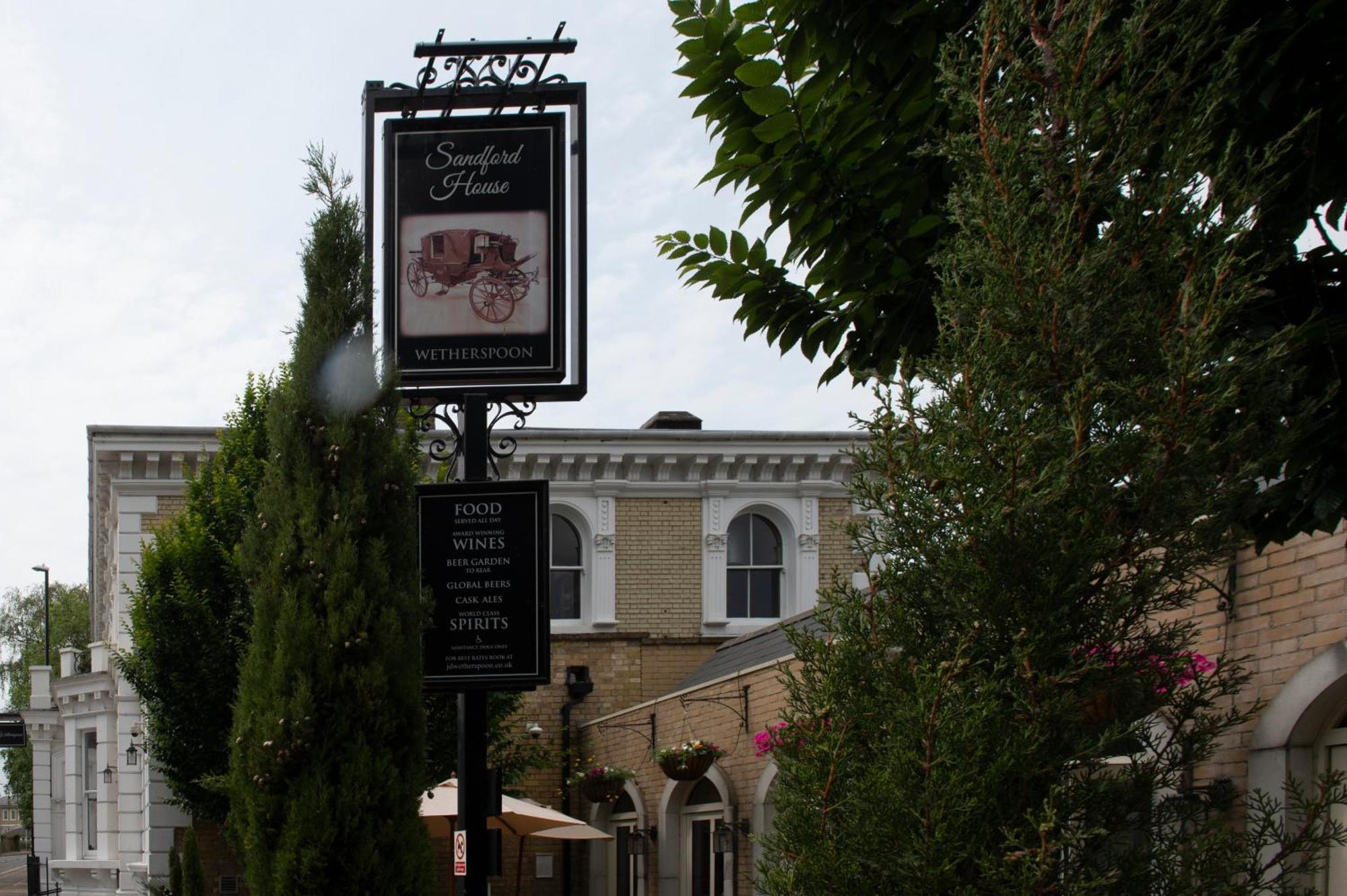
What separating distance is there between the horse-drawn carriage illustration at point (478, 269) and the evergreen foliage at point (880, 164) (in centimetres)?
156

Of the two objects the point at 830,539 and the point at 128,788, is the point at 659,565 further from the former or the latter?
the point at 128,788

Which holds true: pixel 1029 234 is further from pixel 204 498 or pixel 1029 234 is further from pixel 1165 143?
pixel 204 498

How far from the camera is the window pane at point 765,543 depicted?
28.4m

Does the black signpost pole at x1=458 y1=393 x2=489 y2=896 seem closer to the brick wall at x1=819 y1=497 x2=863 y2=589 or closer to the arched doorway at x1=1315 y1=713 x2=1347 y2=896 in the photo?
the arched doorway at x1=1315 y1=713 x2=1347 y2=896

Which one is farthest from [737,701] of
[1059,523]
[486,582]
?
[1059,523]

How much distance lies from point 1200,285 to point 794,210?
3226 mm

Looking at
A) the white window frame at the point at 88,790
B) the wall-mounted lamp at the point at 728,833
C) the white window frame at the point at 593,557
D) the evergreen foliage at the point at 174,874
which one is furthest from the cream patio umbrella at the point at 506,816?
the white window frame at the point at 88,790

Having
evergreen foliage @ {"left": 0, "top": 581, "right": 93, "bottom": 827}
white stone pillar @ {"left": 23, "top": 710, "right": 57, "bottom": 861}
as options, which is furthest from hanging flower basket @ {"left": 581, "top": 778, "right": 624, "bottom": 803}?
evergreen foliage @ {"left": 0, "top": 581, "right": 93, "bottom": 827}

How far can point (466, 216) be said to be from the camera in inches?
363

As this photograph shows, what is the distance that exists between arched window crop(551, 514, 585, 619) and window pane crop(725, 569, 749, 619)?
2.65 metres

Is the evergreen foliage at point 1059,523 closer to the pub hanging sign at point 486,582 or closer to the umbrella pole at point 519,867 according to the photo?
the pub hanging sign at point 486,582

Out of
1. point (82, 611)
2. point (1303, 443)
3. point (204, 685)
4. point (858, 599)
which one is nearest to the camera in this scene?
point (858, 599)

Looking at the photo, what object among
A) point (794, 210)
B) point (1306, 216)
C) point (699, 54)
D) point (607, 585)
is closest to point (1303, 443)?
point (1306, 216)

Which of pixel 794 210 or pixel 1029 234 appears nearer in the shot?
pixel 1029 234
